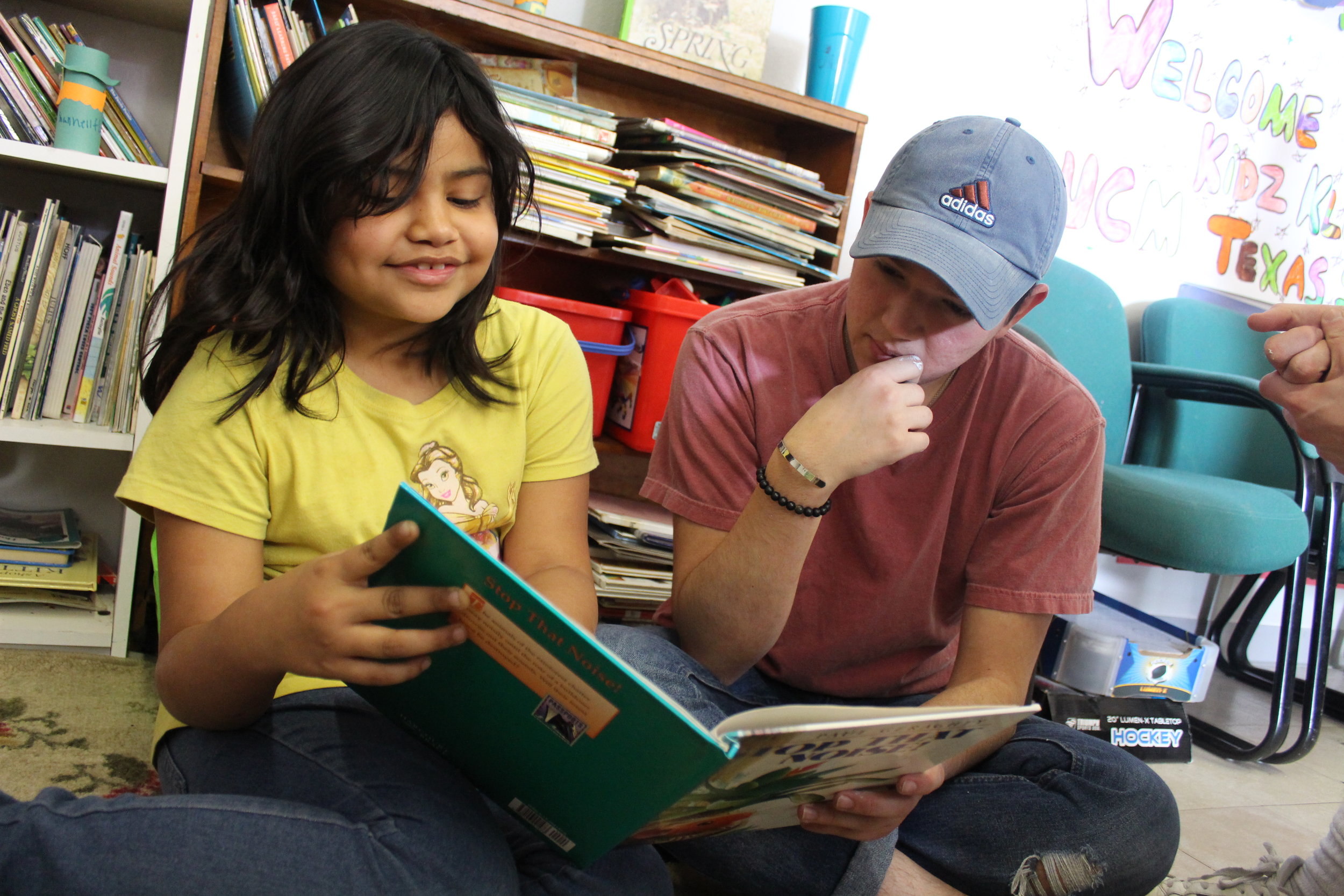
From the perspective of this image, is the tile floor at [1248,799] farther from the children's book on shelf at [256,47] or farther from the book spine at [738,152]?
the children's book on shelf at [256,47]

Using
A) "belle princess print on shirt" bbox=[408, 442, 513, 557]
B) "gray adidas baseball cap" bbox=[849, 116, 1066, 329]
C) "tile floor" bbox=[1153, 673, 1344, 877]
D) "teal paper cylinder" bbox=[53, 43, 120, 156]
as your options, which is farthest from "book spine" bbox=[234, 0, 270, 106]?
"tile floor" bbox=[1153, 673, 1344, 877]

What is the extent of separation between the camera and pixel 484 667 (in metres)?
0.57

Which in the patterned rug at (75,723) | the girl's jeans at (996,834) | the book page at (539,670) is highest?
the book page at (539,670)

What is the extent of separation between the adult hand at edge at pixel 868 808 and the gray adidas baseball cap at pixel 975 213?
402mm

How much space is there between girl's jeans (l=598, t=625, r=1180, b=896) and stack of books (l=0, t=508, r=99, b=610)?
38.4 inches

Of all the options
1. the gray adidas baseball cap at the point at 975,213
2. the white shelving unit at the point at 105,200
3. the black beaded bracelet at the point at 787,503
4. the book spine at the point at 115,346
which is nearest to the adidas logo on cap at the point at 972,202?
the gray adidas baseball cap at the point at 975,213

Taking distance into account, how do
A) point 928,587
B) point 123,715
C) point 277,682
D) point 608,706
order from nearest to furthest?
point 608,706, point 277,682, point 928,587, point 123,715

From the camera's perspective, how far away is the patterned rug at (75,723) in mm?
1039

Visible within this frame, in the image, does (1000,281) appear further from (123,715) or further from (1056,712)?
(123,715)

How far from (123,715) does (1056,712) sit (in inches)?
52.6

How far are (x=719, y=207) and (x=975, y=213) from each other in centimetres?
85

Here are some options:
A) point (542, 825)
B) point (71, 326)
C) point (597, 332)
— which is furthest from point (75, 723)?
point (597, 332)

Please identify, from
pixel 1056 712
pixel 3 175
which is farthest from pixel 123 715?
pixel 1056 712

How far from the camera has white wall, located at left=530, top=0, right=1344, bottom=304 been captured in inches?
80.0
